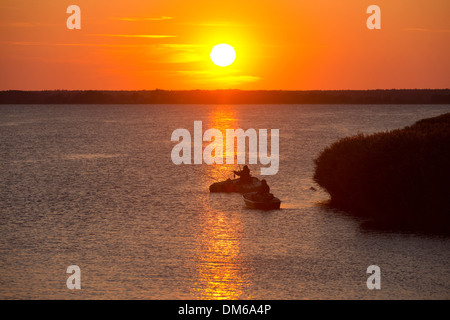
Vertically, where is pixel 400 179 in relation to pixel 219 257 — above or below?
above

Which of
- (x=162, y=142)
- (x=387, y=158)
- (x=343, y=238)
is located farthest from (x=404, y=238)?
(x=162, y=142)

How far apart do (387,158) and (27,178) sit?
46.0 m

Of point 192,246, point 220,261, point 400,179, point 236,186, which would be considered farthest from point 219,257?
point 236,186

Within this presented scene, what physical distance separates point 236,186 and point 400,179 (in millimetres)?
20238

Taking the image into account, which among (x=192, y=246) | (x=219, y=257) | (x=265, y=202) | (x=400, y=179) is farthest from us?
(x=265, y=202)

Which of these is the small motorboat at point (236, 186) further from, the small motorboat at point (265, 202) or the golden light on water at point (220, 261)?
the golden light on water at point (220, 261)

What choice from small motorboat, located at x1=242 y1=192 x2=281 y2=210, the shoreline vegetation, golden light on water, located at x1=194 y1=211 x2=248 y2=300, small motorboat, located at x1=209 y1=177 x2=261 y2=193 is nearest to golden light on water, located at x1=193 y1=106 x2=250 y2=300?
golden light on water, located at x1=194 y1=211 x2=248 y2=300

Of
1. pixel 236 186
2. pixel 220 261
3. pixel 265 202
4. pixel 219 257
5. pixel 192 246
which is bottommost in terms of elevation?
pixel 220 261

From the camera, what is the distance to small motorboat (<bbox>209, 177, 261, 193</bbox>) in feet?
195

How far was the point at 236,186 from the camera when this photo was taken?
61.1 meters

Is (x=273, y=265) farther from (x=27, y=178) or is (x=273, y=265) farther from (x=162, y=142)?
(x=162, y=142)

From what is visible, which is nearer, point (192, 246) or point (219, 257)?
point (219, 257)

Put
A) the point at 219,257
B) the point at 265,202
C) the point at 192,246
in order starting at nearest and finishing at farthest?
1. the point at 219,257
2. the point at 192,246
3. the point at 265,202

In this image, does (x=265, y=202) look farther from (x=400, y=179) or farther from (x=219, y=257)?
(x=219, y=257)
